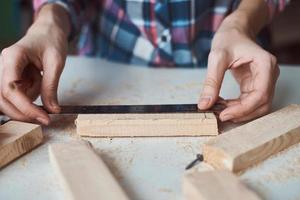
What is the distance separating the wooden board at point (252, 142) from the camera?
0.53 metres

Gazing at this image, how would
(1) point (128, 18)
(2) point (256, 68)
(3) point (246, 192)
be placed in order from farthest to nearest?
(1) point (128, 18) → (2) point (256, 68) → (3) point (246, 192)

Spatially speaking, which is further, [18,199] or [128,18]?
[128,18]

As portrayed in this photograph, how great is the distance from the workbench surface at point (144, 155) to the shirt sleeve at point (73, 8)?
5.4 inches

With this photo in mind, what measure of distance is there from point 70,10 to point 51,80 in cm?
27

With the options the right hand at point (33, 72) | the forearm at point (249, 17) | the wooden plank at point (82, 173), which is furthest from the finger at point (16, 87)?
the forearm at point (249, 17)

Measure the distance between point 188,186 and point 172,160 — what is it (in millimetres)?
111

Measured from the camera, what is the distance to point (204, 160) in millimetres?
553

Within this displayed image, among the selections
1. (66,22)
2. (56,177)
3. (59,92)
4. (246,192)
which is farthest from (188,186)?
(66,22)

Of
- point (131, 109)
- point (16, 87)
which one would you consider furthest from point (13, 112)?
point (131, 109)

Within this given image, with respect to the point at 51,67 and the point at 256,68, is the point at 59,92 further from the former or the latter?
the point at 256,68

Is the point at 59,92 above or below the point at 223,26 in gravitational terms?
below

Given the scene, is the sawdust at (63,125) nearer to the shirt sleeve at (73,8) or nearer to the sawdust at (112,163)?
the sawdust at (112,163)

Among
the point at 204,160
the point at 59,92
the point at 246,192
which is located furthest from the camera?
the point at 59,92

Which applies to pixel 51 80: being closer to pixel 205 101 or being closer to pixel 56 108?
pixel 56 108
